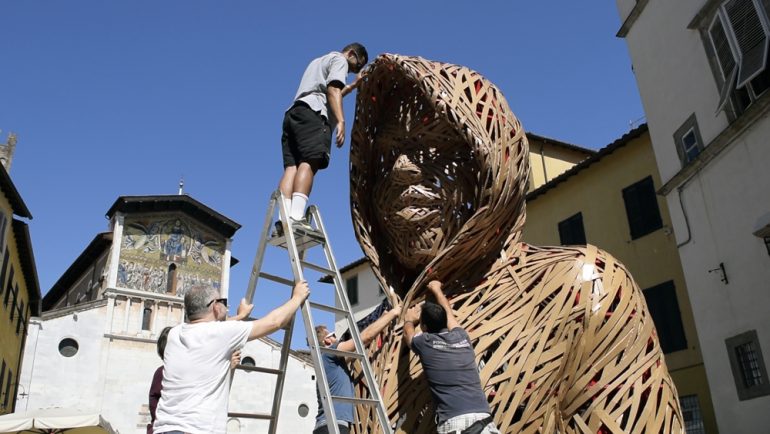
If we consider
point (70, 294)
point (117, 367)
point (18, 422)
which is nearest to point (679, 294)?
point (18, 422)

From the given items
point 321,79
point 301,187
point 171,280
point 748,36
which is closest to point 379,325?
point 301,187

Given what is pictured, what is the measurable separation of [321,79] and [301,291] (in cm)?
163

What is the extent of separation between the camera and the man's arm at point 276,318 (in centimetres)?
317

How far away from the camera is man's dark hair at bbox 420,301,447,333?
3549mm

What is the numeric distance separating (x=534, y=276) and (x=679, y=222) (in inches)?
481

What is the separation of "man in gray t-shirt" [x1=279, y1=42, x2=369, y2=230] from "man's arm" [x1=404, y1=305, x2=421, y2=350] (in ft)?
2.63

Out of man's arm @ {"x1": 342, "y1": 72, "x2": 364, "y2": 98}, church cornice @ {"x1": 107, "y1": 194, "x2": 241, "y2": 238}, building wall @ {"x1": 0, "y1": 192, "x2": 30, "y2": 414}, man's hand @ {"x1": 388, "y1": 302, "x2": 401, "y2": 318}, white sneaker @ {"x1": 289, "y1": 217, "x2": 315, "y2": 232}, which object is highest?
church cornice @ {"x1": 107, "y1": 194, "x2": 241, "y2": 238}

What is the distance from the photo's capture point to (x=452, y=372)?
323 cm

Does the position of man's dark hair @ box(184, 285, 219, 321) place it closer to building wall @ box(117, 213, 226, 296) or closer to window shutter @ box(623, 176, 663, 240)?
window shutter @ box(623, 176, 663, 240)

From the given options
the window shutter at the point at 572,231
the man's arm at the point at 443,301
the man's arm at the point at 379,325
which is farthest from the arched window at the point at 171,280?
the man's arm at the point at 443,301

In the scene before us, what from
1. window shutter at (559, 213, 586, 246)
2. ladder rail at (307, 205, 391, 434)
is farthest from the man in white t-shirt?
window shutter at (559, 213, 586, 246)

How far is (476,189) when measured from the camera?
3963 millimetres

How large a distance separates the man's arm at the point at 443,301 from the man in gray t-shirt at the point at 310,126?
0.83 meters

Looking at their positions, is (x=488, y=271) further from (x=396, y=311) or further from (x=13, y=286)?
(x=13, y=286)
